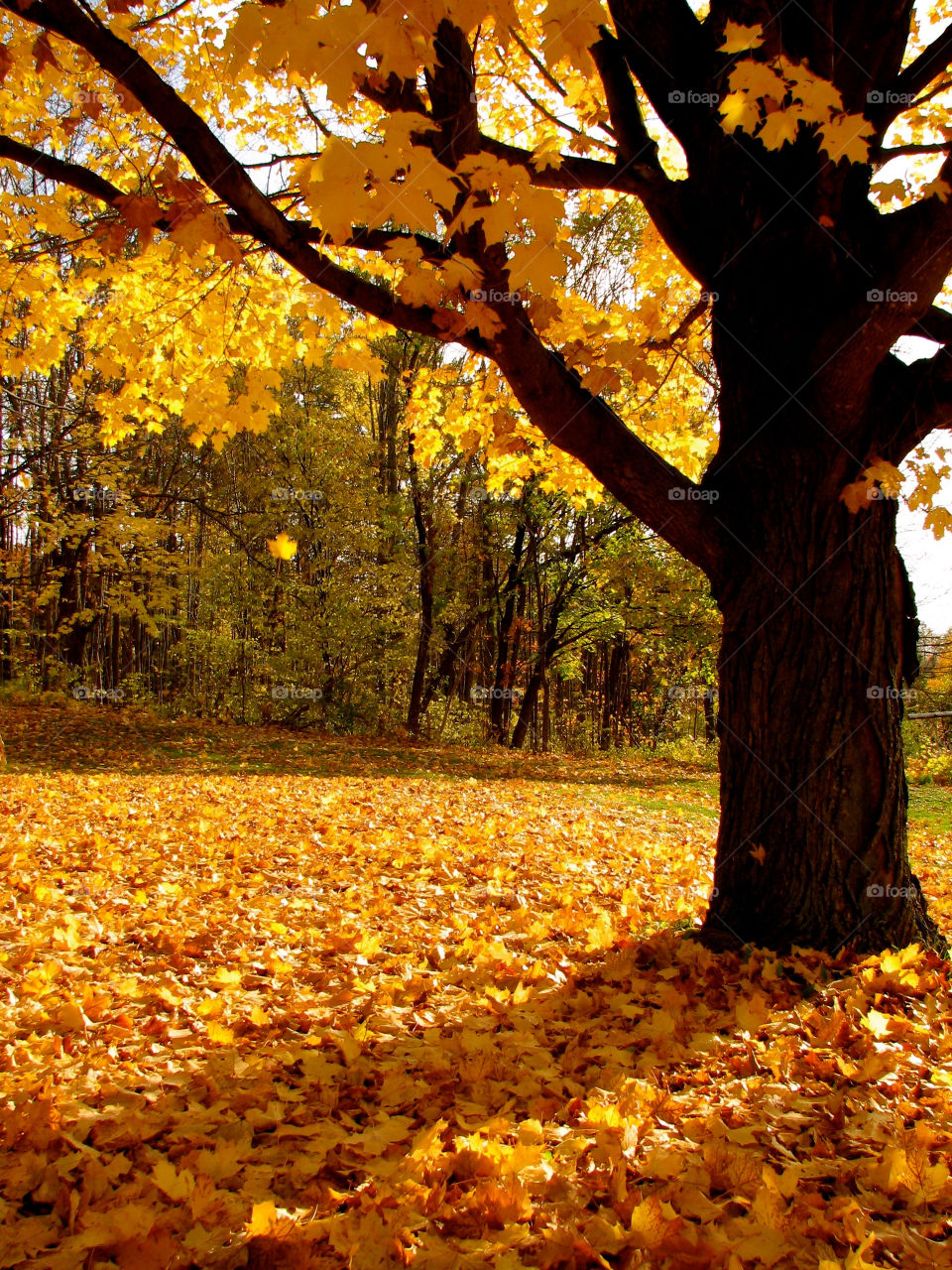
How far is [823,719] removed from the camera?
3.08m

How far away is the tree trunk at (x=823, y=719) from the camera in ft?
10.1

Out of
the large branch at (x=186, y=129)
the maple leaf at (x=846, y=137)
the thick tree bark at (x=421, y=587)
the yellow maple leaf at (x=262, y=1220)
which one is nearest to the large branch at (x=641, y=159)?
the maple leaf at (x=846, y=137)

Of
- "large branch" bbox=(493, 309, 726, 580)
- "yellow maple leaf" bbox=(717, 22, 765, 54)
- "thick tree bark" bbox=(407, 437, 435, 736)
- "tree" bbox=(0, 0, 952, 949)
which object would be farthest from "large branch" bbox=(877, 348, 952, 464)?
"thick tree bark" bbox=(407, 437, 435, 736)

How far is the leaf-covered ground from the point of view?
152cm

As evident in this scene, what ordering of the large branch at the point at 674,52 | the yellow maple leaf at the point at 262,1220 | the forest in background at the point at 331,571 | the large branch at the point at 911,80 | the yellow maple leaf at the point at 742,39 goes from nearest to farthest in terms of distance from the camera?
the yellow maple leaf at the point at 262,1220, the yellow maple leaf at the point at 742,39, the large branch at the point at 911,80, the large branch at the point at 674,52, the forest in background at the point at 331,571

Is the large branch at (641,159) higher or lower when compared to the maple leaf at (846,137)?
higher

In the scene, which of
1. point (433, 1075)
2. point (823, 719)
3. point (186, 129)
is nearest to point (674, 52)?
point (186, 129)

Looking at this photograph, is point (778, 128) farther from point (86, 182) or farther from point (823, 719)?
point (86, 182)

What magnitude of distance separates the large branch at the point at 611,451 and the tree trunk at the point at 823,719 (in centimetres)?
21

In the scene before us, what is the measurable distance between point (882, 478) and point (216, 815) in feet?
16.8

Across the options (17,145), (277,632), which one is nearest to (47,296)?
(17,145)

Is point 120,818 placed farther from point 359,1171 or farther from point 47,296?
point 359,1171

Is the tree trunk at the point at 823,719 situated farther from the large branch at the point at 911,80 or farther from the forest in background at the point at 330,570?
the forest in background at the point at 330,570

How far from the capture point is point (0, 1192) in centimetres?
158
